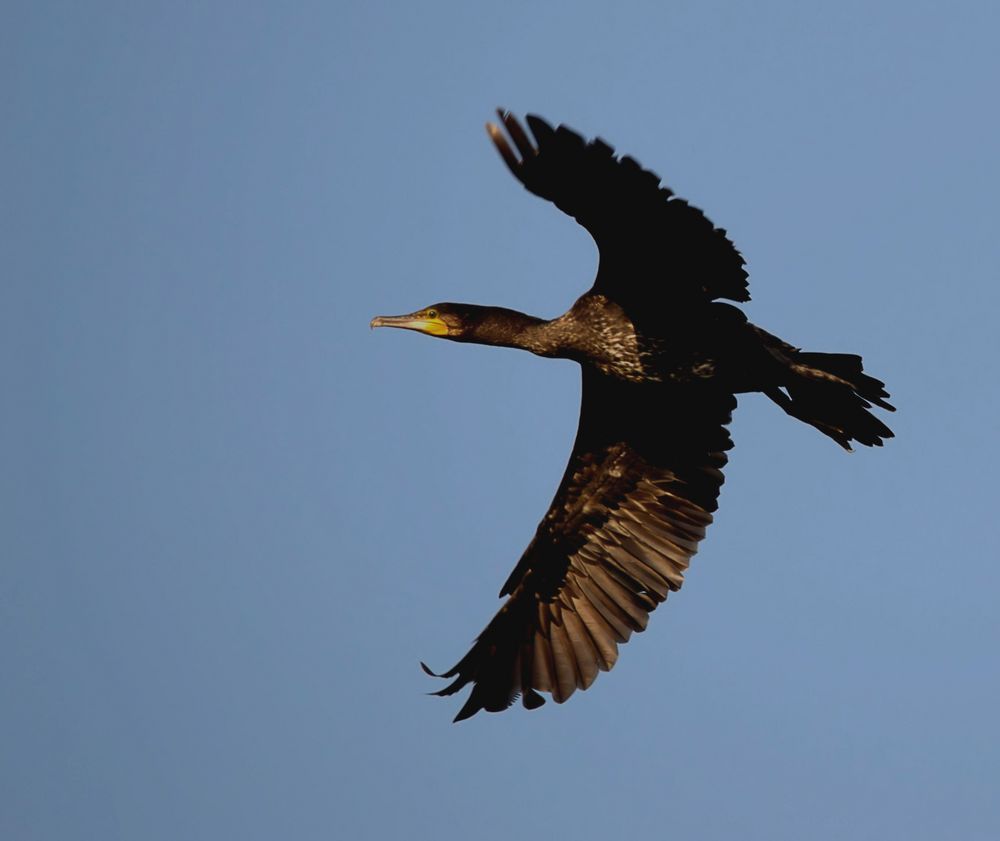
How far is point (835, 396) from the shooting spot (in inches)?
463

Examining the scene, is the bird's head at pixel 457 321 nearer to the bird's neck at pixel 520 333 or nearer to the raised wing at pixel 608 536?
the bird's neck at pixel 520 333

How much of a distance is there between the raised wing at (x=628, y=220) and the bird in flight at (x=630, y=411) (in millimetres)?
15

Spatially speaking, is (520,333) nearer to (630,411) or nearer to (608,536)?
(630,411)

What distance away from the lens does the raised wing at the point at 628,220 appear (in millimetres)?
9805

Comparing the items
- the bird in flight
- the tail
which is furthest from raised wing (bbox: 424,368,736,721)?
the tail

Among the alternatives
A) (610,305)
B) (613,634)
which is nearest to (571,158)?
(610,305)

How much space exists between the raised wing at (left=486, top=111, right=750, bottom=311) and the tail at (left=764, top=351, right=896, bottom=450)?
0.85m

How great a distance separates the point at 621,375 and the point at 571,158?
2.38 m

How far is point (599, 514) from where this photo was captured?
12.8m

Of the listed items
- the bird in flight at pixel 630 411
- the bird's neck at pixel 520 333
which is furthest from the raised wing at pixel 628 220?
the bird's neck at pixel 520 333

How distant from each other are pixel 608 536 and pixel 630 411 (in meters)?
0.96

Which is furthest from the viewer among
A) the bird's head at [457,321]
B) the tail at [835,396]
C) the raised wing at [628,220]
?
the bird's head at [457,321]

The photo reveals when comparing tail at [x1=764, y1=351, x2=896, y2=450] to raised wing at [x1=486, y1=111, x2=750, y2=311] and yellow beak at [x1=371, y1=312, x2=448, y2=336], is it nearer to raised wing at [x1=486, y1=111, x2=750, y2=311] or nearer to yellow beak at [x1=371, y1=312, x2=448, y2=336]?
raised wing at [x1=486, y1=111, x2=750, y2=311]

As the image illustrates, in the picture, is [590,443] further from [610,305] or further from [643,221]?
[643,221]
